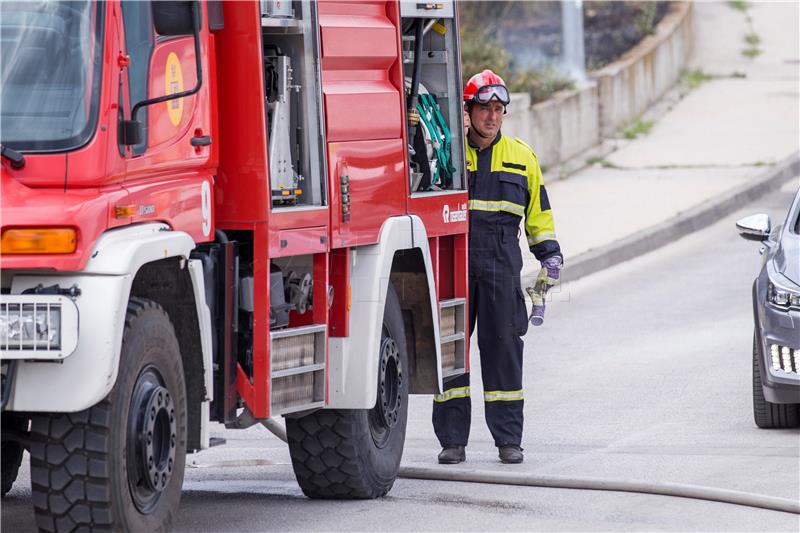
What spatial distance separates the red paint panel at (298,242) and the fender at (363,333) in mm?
409

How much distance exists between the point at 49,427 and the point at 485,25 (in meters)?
21.0

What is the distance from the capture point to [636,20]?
27.3 m

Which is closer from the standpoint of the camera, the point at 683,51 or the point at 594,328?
the point at 594,328

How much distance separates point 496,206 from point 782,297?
159cm

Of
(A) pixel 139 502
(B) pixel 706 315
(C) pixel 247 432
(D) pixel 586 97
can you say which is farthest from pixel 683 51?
(A) pixel 139 502

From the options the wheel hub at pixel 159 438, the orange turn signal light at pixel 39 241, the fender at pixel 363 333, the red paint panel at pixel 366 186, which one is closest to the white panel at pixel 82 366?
the orange turn signal light at pixel 39 241

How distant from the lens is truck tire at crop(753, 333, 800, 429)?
901 centimetres

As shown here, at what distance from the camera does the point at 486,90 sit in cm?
847

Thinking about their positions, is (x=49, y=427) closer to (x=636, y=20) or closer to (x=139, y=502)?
(x=139, y=502)

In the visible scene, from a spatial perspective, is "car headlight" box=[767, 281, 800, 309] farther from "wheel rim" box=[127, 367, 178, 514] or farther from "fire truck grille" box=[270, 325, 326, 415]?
"wheel rim" box=[127, 367, 178, 514]

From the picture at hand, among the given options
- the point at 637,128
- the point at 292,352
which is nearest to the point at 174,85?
the point at 292,352

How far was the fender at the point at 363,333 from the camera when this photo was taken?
7.19m

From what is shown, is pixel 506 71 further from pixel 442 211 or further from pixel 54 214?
pixel 54 214

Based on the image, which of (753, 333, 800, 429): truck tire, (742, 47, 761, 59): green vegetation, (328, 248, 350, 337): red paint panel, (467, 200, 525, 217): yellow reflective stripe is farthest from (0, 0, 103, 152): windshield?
(742, 47, 761, 59): green vegetation
